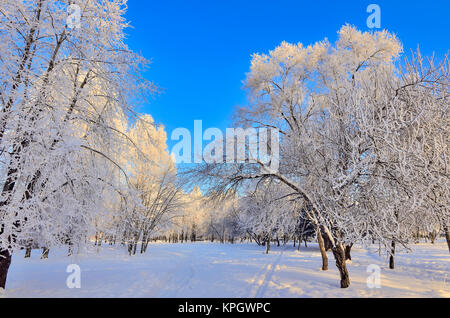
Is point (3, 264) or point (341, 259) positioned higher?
point (3, 264)

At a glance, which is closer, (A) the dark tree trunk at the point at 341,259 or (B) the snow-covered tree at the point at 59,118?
(B) the snow-covered tree at the point at 59,118

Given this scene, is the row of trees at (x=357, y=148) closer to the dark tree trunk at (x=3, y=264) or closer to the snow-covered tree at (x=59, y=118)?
the snow-covered tree at (x=59, y=118)

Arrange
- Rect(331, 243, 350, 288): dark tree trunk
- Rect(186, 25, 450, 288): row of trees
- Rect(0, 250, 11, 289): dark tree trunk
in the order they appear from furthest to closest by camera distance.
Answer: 1. Rect(331, 243, 350, 288): dark tree trunk
2. Rect(0, 250, 11, 289): dark tree trunk
3. Rect(186, 25, 450, 288): row of trees

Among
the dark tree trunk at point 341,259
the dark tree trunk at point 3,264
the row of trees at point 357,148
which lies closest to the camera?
the row of trees at point 357,148

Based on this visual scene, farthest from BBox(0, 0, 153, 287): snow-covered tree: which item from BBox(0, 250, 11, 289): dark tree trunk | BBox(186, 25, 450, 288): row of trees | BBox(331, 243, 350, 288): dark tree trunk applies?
BBox(331, 243, 350, 288): dark tree trunk

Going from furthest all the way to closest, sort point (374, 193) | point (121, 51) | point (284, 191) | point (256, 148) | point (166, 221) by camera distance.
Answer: point (166, 221), point (284, 191), point (256, 148), point (121, 51), point (374, 193)

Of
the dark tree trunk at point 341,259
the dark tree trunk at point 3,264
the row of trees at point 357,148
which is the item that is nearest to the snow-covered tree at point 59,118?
the dark tree trunk at point 3,264

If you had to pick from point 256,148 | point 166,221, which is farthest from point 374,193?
point 166,221

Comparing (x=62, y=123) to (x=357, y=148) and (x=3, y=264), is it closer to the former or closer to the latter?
(x=3, y=264)

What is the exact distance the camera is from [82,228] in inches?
244

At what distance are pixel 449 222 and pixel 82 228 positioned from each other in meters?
7.68

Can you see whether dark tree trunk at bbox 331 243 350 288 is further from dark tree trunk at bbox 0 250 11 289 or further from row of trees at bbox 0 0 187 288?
dark tree trunk at bbox 0 250 11 289

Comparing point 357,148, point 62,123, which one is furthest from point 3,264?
point 357,148
